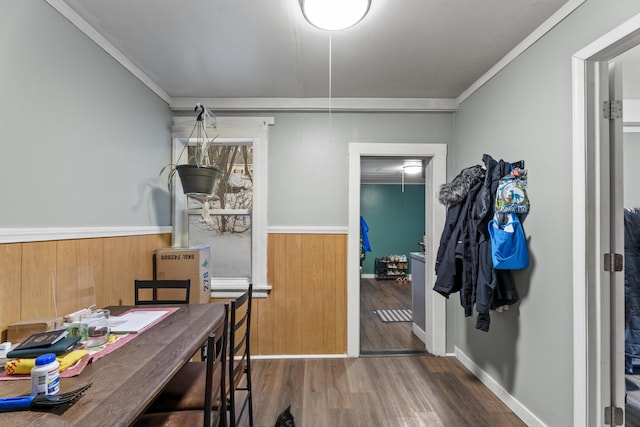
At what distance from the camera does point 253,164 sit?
9.31ft

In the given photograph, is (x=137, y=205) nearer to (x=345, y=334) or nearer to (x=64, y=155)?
(x=64, y=155)

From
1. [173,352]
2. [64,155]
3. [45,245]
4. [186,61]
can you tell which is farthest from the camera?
[186,61]

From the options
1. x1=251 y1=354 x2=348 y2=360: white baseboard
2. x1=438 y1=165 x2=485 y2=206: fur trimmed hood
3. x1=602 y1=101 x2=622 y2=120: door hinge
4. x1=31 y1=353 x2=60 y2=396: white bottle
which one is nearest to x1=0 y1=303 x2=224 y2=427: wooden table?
x1=31 y1=353 x2=60 y2=396: white bottle

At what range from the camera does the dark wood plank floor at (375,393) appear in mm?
1929

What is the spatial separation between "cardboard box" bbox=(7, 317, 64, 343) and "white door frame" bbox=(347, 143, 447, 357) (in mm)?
2125

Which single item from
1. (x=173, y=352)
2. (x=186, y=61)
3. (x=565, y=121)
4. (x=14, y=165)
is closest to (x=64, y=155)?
(x=14, y=165)

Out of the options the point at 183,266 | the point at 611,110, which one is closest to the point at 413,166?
the point at 611,110

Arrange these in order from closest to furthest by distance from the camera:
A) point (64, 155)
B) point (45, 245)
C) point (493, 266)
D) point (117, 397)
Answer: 1. point (117, 397)
2. point (45, 245)
3. point (64, 155)
4. point (493, 266)

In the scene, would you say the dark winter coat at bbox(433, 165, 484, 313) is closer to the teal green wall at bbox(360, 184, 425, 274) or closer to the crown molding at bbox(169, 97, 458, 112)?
the crown molding at bbox(169, 97, 458, 112)

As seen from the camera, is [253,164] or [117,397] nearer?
[117,397]

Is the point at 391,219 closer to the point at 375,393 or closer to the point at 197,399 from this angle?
the point at 375,393

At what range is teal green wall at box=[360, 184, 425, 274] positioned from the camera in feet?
23.7

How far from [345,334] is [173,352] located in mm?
1921

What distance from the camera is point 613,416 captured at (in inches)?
59.2
